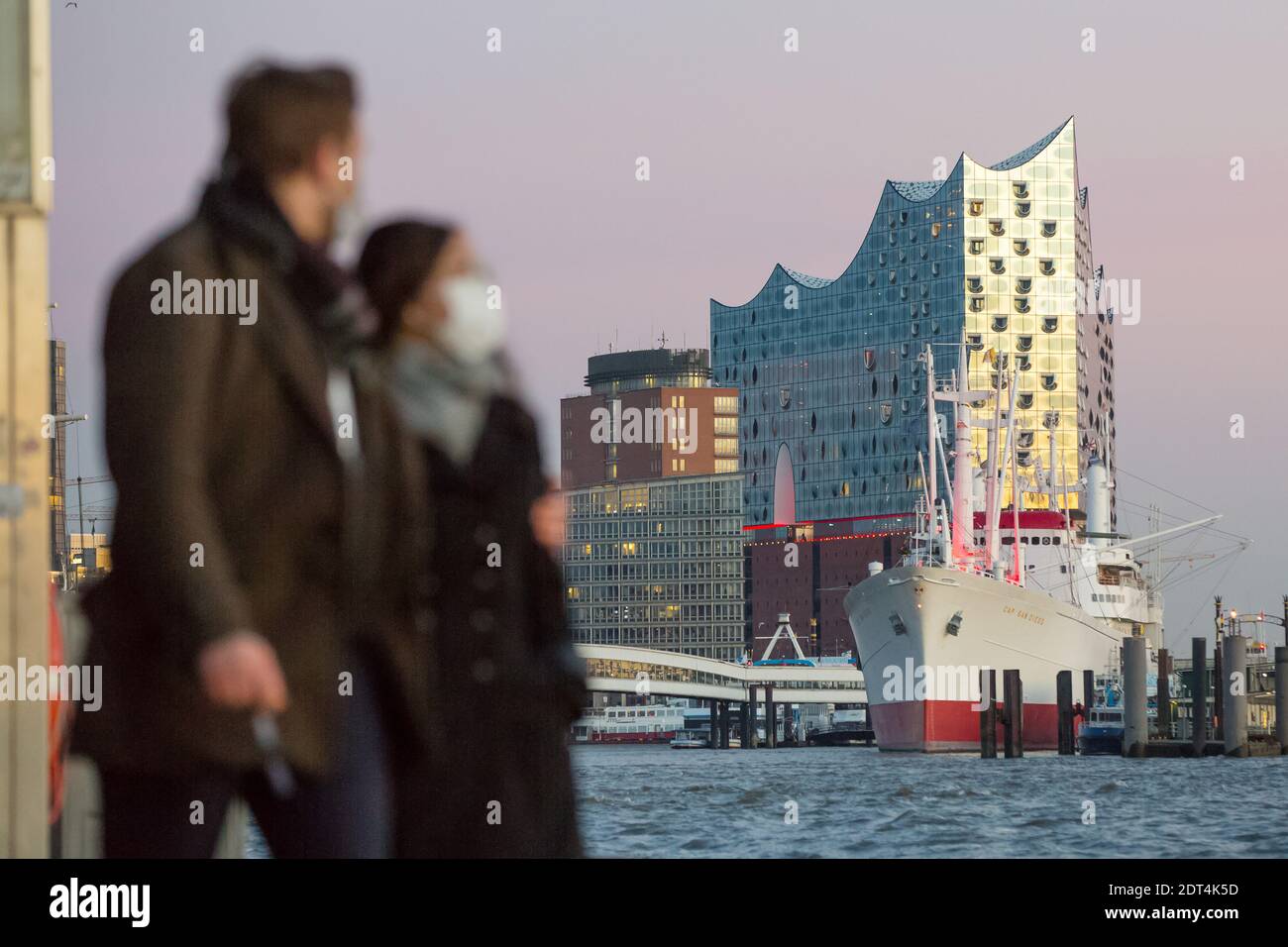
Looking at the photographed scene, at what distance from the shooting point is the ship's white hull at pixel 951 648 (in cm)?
4900

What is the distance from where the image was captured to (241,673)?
2066 mm

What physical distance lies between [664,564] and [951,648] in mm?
47967

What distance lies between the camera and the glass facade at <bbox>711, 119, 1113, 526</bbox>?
102 m

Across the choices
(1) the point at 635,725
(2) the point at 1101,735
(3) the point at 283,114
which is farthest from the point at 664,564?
(3) the point at 283,114

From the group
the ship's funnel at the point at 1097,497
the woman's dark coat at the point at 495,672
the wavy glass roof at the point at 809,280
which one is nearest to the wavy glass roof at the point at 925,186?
the wavy glass roof at the point at 809,280

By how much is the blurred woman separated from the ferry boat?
93.7 metres

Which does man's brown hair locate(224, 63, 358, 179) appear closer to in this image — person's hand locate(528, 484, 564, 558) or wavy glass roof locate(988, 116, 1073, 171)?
person's hand locate(528, 484, 564, 558)

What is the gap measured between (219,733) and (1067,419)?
10201cm

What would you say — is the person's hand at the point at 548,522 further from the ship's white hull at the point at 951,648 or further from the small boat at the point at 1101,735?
the small boat at the point at 1101,735

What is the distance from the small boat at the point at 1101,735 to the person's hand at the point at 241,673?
5268 centimetres

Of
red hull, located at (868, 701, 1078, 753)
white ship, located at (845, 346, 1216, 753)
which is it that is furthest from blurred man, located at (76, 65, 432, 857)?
red hull, located at (868, 701, 1078, 753)

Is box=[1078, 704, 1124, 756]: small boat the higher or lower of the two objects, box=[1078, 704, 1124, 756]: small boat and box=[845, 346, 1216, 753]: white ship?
the lower

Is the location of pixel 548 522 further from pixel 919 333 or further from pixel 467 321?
pixel 919 333
